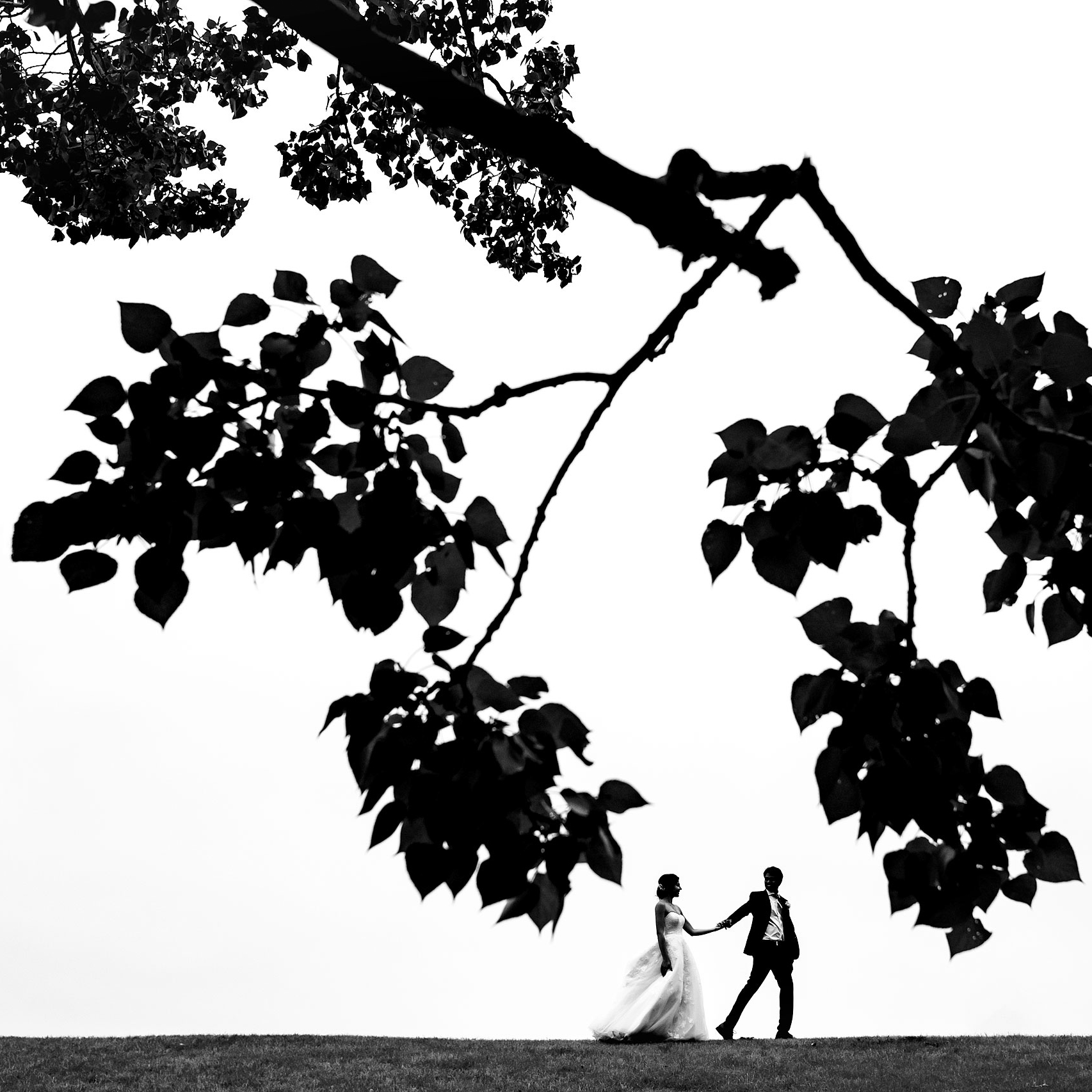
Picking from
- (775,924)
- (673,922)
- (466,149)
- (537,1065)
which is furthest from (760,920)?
(466,149)

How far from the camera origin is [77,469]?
245 cm

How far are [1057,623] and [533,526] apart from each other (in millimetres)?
1405

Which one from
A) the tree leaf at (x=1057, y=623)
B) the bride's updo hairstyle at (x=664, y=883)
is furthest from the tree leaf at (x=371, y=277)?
the bride's updo hairstyle at (x=664, y=883)

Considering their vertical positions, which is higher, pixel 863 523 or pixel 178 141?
pixel 178 141

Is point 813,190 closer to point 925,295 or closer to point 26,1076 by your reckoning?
point 925,295

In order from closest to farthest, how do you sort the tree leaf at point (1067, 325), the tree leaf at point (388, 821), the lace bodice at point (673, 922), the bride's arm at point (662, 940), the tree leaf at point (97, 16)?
the tree leaf at point (388, 821) < the tree leaf at point (1067, 325) < the tree leaf at point (97, 16) < the bride's arm at point (662, 940) < the lace bodice at point (673, 922)

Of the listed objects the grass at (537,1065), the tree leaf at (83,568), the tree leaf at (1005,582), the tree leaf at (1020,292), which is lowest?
the grass at (537,1065)

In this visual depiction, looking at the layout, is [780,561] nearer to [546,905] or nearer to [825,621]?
[825,621]

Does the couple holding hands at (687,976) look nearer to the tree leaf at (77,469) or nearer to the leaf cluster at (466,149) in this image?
the leaf cluster at (466,149)

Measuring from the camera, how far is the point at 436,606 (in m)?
2.66

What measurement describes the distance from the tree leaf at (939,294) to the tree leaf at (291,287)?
1540 millimetres

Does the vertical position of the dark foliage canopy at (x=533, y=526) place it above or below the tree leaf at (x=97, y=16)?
below

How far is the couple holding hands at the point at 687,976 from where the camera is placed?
14656mm

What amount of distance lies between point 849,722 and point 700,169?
1.20m
